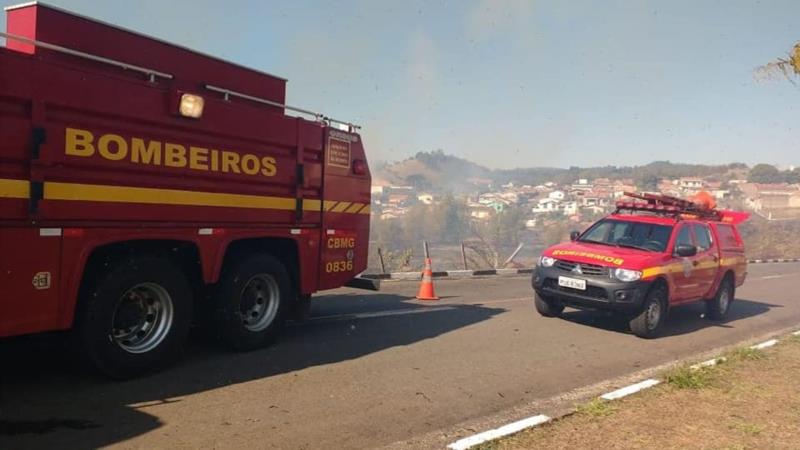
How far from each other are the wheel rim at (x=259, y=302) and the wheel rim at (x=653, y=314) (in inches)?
209

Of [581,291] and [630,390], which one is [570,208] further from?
[630,390]

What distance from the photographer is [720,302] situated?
37.2 feet

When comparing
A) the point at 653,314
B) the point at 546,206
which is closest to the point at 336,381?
the point at 653,314

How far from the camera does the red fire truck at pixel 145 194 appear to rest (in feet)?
15.0

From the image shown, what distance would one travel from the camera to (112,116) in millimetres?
5121

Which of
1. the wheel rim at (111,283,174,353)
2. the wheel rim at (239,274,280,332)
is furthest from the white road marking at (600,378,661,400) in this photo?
the wheel rim at (111,283,174,353)

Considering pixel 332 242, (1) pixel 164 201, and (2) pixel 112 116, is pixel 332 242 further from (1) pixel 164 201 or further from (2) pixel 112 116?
(2) pixel 112 116

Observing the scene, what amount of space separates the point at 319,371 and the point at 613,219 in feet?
21.2

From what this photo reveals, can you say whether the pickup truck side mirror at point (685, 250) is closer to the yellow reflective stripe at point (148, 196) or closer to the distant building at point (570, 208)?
the yellow reflective stripe at point (148, 196)

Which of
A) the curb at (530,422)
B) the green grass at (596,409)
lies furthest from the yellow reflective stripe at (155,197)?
the green grass at (596,409)

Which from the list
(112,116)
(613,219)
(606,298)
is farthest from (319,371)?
(613,219)

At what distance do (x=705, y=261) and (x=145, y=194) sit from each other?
901cm

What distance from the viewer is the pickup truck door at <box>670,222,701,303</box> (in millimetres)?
9531

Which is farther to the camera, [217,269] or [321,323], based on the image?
[321,323]
